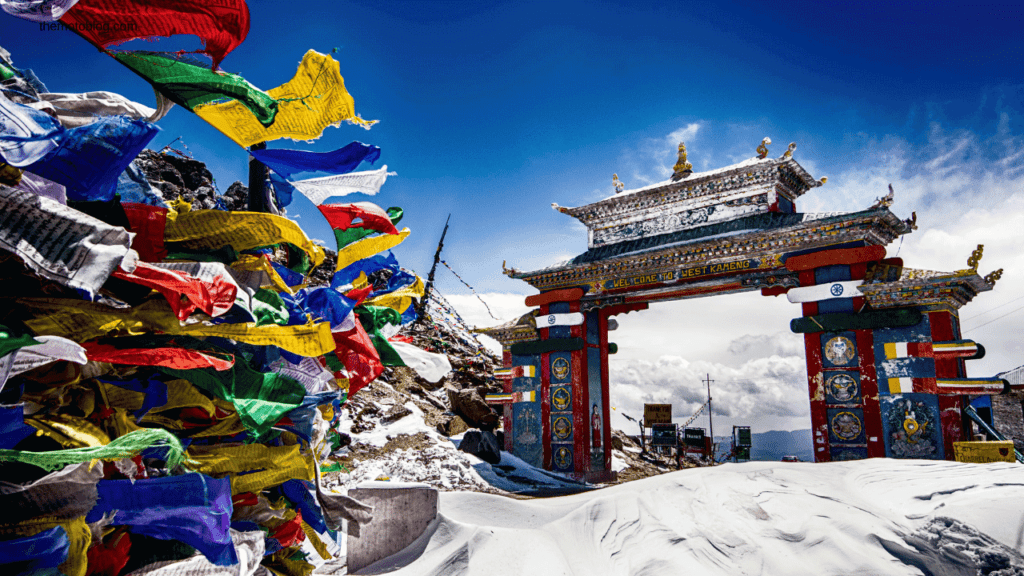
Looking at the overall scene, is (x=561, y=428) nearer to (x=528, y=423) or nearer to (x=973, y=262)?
(x=528, y=423)

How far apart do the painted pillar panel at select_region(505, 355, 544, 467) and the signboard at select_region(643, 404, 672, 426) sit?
568 cm

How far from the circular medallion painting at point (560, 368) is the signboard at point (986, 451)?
23.8ft

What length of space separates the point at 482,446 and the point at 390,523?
26.5 ft

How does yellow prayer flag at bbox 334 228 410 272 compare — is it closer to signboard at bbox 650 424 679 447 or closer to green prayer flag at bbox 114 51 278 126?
green prayer flag at bbox 114 51 278 126

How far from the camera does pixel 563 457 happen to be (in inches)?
489

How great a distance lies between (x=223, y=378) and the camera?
2354mm

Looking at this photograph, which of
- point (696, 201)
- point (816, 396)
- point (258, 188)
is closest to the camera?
point (258, 188)

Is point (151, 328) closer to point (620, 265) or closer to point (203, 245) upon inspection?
point (203, 245)

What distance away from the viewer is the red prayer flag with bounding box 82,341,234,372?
202 cm

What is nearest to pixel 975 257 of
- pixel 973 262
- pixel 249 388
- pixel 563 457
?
pixel 973 262

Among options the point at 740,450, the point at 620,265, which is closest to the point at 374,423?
the point at 620,265

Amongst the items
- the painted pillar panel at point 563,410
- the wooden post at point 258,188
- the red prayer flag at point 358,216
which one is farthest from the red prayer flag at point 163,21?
the painted pillar panel at point 563,410

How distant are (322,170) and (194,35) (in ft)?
2.54

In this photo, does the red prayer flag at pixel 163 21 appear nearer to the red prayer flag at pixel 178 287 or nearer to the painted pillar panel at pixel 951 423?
the red prayer flag at pixel 178 287
